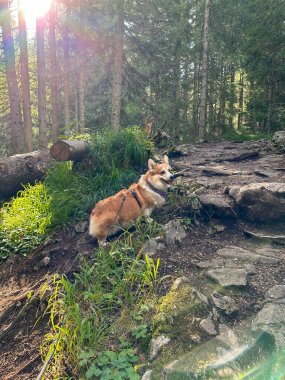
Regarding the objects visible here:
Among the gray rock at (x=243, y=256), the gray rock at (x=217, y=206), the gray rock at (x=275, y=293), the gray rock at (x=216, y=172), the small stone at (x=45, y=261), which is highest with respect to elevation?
the gray rock at (x=216, y=172)

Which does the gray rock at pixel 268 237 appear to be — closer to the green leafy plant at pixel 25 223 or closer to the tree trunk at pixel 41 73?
the green leafy plant at pixel 25 223

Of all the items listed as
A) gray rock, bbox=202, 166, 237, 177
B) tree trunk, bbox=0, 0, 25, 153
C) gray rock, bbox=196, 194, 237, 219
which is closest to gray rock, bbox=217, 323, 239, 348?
gray rock, bbox=196, 194, 237, 219

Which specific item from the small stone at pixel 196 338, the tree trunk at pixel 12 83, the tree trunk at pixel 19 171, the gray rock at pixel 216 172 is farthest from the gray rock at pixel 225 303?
the tree trunk at pixel 12 83

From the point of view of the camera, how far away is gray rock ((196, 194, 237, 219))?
4457 mm

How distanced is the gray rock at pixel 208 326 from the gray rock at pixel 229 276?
1.69 feet

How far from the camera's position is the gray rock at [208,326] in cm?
258

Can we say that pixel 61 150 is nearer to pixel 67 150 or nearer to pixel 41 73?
pixel 67 150

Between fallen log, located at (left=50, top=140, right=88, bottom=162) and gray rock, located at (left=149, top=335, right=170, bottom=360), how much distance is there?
15.6 ft

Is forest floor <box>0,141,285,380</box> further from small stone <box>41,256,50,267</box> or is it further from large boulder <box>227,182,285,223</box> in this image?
large boulder <box>227,182,285,223</box>

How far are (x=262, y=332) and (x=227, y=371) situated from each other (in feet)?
1.68

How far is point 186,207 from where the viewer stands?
482cm

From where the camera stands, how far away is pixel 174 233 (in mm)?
4199

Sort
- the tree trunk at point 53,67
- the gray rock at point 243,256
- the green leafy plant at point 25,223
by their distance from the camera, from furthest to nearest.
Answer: the tree trunk at point 53,67 < the green leafy plant at point 25,223 < the gray rock at point 243,256

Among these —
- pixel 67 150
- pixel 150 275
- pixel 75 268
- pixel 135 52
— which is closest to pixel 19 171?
pixel 67 150
